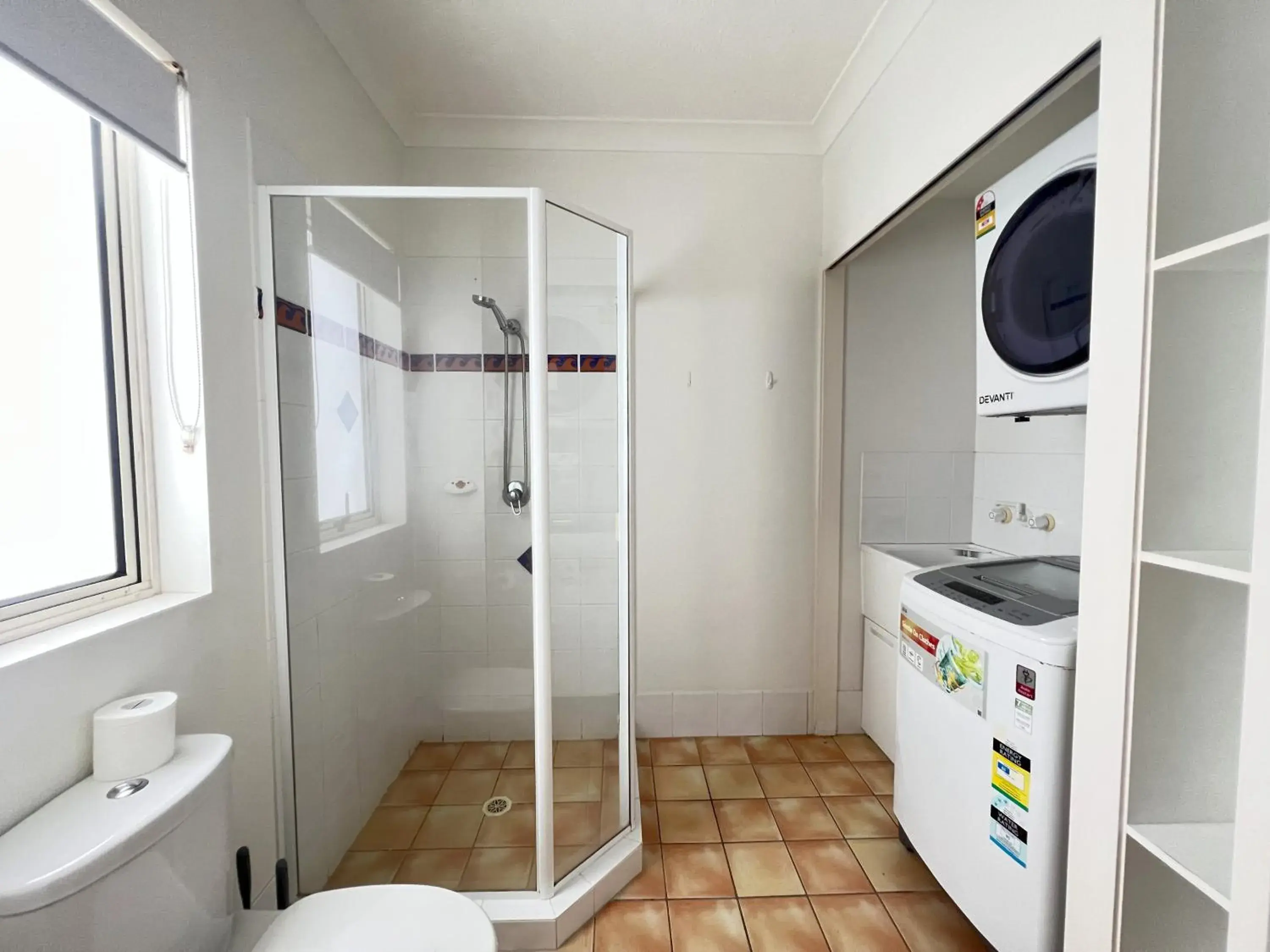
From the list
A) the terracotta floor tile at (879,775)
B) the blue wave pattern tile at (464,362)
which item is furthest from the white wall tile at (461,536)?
the terracotta floor tile at (879,775)

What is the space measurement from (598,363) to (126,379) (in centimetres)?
103

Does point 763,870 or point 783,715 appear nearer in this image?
point 763,870

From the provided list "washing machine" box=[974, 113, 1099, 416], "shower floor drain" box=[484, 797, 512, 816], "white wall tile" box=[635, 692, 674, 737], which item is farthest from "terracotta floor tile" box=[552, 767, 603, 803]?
"washing machine" box=[974, 113, 1099, 416]

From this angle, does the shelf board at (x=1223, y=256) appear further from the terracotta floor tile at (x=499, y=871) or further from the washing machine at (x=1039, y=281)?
the terracotta floor tile at (x=499, y=871)

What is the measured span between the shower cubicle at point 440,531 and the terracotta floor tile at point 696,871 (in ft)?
0.50

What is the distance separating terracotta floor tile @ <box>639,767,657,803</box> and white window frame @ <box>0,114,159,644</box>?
163 cm

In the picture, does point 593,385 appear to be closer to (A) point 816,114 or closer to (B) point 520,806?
(B) point 520,806

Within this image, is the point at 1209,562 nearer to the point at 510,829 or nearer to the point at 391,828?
the point at 510,829

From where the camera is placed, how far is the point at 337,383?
4.83 ft

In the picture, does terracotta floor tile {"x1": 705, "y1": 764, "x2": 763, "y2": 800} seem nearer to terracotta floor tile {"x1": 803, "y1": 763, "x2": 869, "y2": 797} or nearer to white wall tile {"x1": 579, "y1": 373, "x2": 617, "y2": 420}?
terracotta floor tile {"x1": 803, "y1": 763, "x2": 869, "y2": 797}

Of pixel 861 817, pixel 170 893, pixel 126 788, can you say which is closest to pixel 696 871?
pixel 861 817

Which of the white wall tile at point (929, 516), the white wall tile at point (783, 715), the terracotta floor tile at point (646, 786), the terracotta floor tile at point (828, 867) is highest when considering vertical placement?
the white wall tile at point (929, 516)

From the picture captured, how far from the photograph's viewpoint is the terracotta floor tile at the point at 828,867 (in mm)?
1604

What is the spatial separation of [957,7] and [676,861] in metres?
2.46
